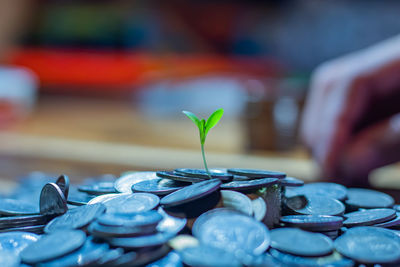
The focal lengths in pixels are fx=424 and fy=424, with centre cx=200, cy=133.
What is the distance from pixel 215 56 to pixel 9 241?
5.29 metres

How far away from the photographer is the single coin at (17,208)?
616 millimetres

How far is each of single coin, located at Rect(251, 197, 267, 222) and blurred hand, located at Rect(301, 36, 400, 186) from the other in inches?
26.4

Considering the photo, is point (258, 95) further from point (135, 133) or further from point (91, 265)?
point (91, 265)

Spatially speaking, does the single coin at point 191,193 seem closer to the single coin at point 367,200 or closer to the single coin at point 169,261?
the single coin at point 169,261

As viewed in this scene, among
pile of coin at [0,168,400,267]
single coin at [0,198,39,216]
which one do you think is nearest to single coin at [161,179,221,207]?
pile of coin at [0,168,400,267]

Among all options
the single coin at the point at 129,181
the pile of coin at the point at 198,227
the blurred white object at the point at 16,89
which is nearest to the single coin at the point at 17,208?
the pile of coin at the point at 198,227

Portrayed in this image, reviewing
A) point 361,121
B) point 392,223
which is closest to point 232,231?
point 392,223

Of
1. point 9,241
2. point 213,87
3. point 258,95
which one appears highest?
point 213,87

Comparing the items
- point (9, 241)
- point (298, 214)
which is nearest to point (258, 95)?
point (298, 214)

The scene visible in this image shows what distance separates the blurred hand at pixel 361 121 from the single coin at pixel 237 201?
691 mm

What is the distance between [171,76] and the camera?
4.53 meters

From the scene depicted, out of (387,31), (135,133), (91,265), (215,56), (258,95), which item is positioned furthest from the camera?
(215,56)

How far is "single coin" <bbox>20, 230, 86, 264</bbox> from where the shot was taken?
0.46 m

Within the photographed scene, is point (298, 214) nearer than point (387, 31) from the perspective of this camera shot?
Yes
